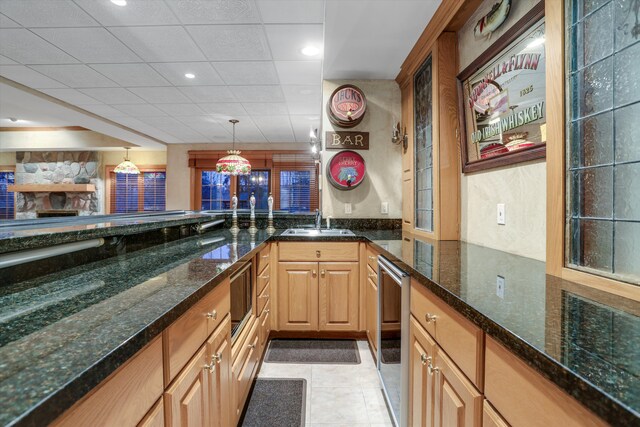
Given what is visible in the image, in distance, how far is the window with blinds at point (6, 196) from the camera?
24.8ft

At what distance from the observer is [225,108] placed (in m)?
4.56

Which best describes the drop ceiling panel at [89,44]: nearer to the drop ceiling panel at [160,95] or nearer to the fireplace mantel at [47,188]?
the drop ceiling panel at [160,95]

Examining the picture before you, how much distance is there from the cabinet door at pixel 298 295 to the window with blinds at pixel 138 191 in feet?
19.3

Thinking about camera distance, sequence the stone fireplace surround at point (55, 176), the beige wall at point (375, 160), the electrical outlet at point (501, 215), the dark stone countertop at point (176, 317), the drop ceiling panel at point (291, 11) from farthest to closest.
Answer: the stone fireplace surround at point (55, 176)
the beige wall at point (375, 160)
the drop ceiling panel at point (291, 11)
the electrical outlet at point (501, 215)
the dark stone countertop at point (176, 317)

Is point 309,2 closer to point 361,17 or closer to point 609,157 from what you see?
point 361,17

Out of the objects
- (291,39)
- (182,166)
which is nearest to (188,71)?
(291,39)

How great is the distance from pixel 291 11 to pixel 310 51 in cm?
61

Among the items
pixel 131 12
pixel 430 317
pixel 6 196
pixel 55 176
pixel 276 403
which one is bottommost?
pixel 276 403

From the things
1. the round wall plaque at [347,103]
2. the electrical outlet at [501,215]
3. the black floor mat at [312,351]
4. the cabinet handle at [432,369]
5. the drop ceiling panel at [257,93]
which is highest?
the drop ceiling panel at [257,93]

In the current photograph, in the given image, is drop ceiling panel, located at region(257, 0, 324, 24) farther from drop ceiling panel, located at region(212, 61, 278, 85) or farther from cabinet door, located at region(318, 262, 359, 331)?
cabinet door, located at region(318, 262, 359, 331)

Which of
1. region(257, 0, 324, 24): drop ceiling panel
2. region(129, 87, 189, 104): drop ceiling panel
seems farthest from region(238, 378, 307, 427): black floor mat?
region(129, 87, 189, 104): drop ceiling panel

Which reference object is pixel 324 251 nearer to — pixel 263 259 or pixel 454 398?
pixel 263 259

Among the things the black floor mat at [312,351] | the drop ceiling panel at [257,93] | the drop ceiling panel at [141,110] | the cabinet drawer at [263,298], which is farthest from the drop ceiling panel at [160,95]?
the black floor mat at [312,351]

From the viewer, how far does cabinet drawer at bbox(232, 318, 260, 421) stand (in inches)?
60.9
